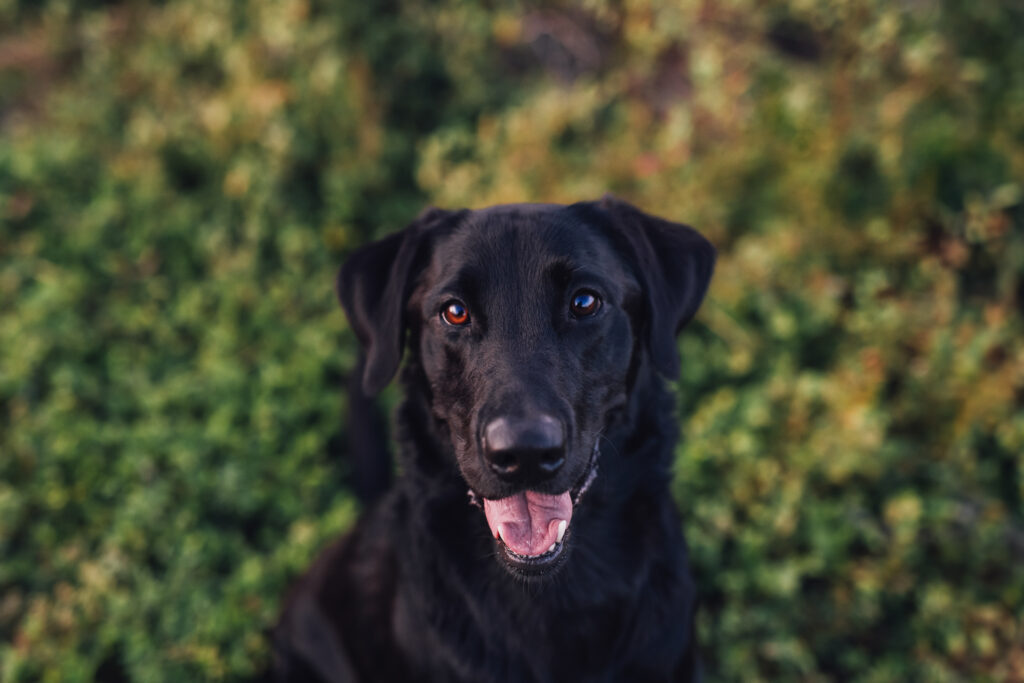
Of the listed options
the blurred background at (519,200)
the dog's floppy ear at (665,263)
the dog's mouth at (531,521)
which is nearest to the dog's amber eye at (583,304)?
the dog's floppy ear at (665,263)

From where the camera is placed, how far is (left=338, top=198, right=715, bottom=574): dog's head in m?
1.87

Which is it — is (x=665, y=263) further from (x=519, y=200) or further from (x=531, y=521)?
(x=519, y=200)

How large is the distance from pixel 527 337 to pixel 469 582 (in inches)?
29.4

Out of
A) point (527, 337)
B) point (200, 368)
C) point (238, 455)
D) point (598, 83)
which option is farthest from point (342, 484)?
point (598, 83)

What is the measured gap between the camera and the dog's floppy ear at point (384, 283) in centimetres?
226

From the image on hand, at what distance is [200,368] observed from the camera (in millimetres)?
4035

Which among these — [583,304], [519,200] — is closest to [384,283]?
[583,304]

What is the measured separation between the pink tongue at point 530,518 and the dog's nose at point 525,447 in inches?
8.0

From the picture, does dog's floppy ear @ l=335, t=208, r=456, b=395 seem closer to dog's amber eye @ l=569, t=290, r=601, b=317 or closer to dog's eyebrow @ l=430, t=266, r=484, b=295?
dog's eyebrow @ l=430, t=266, r=484, b=295

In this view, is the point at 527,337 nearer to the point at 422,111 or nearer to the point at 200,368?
the point at 200,368

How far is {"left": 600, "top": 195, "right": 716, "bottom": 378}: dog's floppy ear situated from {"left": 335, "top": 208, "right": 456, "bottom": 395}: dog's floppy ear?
564 mm

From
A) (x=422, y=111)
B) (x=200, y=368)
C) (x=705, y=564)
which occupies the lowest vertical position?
(x=705, y=564)

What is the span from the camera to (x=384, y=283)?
7.61ft

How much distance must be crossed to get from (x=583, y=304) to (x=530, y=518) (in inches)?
24.5
